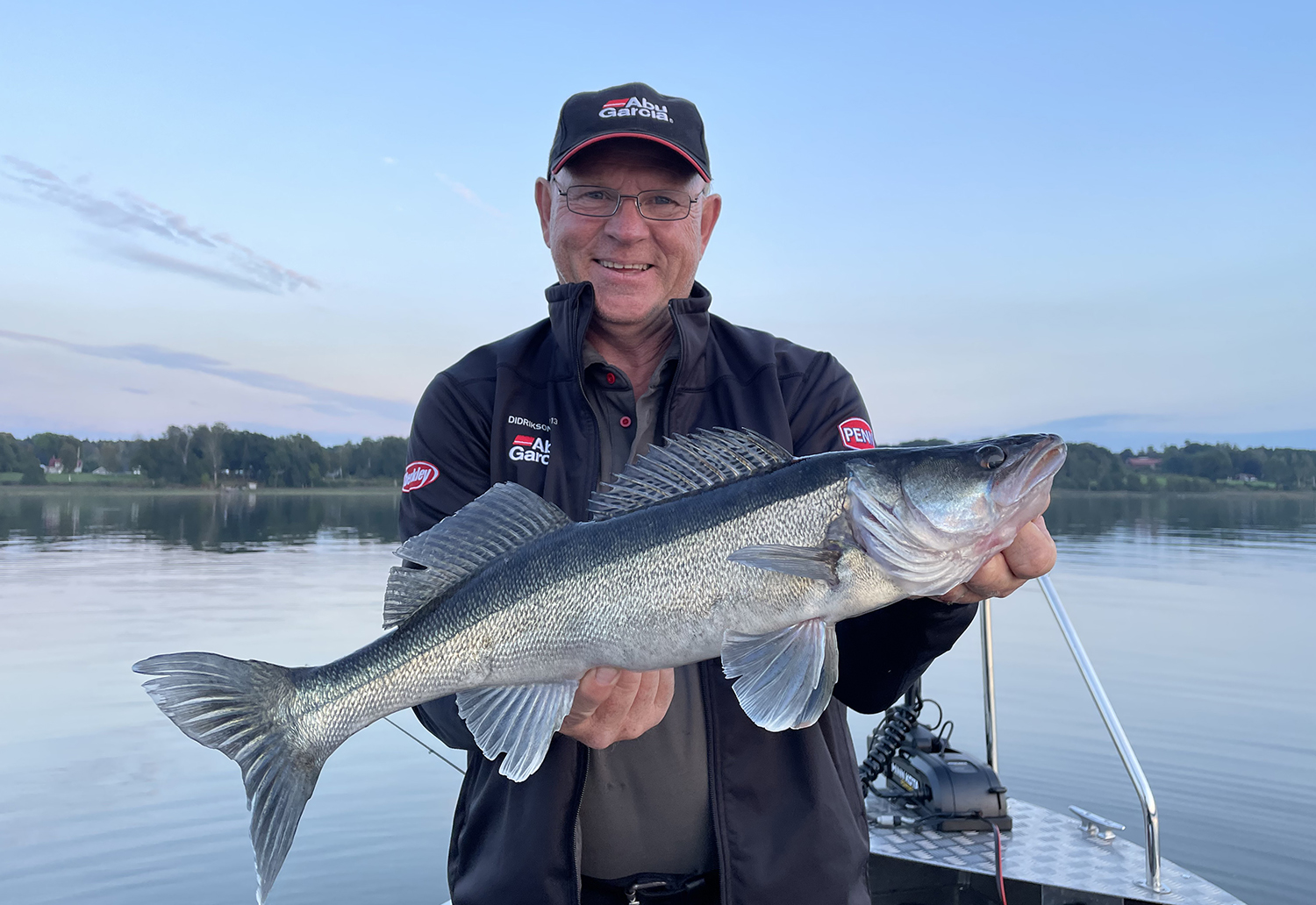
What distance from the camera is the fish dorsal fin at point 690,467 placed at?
111 inches

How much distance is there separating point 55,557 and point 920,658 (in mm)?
33286

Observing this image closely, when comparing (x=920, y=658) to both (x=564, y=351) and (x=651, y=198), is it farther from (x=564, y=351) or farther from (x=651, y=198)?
(x=651, y=198)

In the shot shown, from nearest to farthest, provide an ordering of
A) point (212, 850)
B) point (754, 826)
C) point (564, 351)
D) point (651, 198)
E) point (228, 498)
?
point (754, 826) < point (564, 351) < point (651, 198) < point (212, 850) < point (228, 498)

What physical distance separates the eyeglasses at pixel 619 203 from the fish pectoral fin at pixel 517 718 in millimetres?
1882

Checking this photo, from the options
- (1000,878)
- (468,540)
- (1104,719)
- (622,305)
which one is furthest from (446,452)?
(1104,719)

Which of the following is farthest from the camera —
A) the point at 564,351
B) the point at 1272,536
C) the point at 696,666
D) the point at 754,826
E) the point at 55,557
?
the point at 1272,536

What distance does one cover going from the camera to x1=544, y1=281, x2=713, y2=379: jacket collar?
10.6ft

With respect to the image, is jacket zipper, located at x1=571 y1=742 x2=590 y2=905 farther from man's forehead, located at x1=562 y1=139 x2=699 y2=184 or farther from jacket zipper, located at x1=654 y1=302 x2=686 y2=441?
man's forehead, located at x1=562 y1=139 x2=699 y2=184

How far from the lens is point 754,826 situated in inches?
109

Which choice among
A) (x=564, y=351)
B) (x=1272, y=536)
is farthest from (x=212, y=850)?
(x=1272, y=536)

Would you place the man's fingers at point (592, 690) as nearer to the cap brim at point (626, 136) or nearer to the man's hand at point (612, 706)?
the man's hand at point (612, 706)

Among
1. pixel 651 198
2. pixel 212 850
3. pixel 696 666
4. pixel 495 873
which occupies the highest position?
pixel 651 198

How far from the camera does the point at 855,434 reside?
3.29 m

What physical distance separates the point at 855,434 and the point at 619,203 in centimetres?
132
